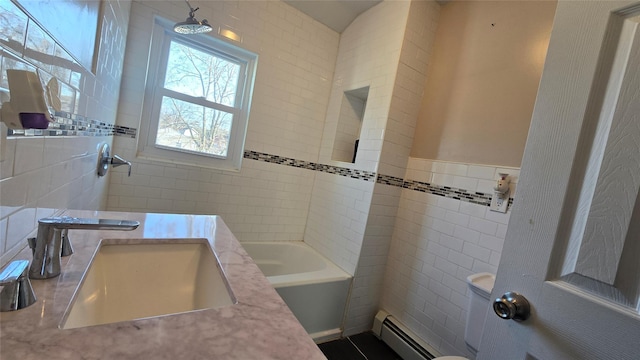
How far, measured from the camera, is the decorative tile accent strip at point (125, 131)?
1.96 m

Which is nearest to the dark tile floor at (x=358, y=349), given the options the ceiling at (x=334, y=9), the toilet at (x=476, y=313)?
the toilet at (x=476, y=313)

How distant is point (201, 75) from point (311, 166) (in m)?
1.29

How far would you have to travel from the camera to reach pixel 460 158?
1864 millimetres

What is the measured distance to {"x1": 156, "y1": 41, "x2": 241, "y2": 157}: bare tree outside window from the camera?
222 cm

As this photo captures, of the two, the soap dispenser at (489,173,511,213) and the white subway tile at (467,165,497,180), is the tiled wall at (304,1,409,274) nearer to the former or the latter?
the white subway tile at (467,165,497,180)

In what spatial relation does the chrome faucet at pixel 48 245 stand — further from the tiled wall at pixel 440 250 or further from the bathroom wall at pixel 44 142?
the tiled wall at pixel 440 250

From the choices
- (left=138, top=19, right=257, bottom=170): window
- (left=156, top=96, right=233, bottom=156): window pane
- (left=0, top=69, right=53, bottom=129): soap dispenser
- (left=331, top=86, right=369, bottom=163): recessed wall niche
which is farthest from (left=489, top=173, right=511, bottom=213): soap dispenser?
Result: (left=156, top=96, right=233, bottom=156): window pane

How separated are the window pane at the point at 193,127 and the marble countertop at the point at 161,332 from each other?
1.78m

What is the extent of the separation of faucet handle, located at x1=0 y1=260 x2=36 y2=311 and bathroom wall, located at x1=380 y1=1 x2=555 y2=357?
1.93 m

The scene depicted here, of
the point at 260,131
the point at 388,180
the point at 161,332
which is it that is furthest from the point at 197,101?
the point at 161,332

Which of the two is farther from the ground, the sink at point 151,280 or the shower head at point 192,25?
the shower head at point 192,25

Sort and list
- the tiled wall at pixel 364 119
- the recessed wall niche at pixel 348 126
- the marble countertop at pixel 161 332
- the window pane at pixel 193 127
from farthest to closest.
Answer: the recessed wall niche at pixel 348 126
the window pane at pixel 193 127
the tiled wall at pixel 364 119
the marble countertop at pixel 161 332

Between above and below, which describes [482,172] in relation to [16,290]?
above

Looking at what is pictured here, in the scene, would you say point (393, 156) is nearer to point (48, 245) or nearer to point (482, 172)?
point (482, 172)
